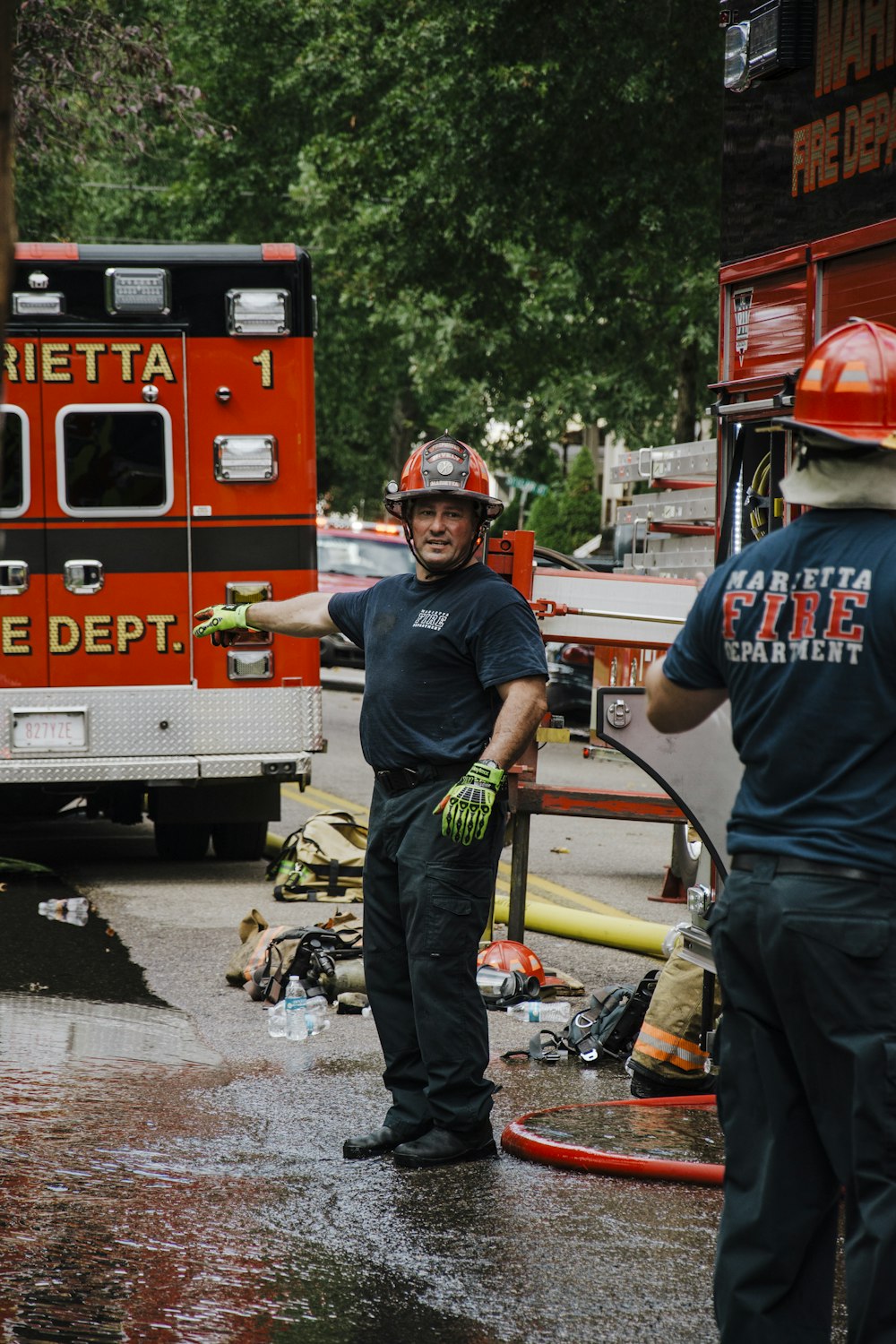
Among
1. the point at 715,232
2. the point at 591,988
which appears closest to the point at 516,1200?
the point at 591,988

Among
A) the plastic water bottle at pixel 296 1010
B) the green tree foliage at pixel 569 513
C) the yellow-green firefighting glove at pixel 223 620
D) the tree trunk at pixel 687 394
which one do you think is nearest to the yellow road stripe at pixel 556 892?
the plastic water bottle at pixel 296 1010

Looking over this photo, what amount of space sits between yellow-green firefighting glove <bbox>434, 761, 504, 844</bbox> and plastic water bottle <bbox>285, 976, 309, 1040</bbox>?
6.30 feet

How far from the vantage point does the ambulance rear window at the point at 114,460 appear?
9289mm

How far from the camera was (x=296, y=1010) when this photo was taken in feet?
21.9

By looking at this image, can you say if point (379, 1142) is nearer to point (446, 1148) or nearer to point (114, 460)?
point (446, 1148)

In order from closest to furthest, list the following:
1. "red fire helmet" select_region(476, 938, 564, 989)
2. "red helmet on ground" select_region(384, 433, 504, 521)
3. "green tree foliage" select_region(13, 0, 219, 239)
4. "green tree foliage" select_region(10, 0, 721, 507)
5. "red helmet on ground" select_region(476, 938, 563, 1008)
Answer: "red helmet on ground" select_region(384, 433, 504, 521), "red helmet on ground" select_region(476, 938, 563, 1008), "red fire helmet" select_region(476, 938, 564, 989), "green tree foliage" select_region(13, 0, 219, 239), "green tree foliage" select_region(10, 0, 721, 507)

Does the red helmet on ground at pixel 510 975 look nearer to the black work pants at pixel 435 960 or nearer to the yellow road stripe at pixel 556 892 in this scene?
the yellow road stripe at pixel 556 892

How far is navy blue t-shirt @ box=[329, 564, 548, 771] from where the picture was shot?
200 inches

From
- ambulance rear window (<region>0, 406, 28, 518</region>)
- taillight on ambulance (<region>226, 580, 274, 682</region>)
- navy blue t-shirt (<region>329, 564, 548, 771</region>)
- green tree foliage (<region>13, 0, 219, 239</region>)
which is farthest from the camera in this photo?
green tree foliage (<region>13, 0, 219, 239</region>)

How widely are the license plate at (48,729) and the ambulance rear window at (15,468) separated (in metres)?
1.05

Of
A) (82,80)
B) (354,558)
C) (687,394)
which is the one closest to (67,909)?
(82,80)

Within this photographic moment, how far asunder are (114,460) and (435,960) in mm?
5063

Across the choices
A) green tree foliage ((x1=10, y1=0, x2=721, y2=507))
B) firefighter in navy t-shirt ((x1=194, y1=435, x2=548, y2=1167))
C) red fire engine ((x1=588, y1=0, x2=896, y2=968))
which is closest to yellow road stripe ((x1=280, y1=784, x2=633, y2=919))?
red fire engine ((x1=588, y1=0, x2=896, y2=968))

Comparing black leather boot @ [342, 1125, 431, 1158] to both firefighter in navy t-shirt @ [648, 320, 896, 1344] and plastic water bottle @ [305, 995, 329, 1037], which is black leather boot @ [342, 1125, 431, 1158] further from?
firefighter in navy t-shirt @ [648, 320, 896, 1344]
